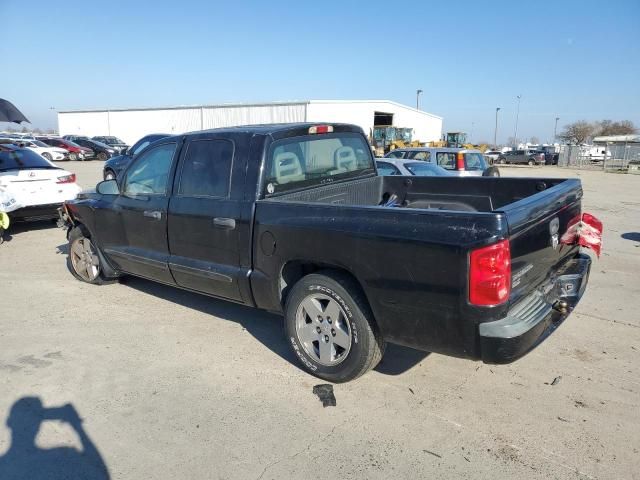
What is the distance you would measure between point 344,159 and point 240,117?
42.3 meters

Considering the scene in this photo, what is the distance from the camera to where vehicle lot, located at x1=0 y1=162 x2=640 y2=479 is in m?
2.80

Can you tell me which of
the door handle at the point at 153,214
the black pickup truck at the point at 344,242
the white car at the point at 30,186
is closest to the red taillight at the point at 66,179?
the white car at the point at 30,186

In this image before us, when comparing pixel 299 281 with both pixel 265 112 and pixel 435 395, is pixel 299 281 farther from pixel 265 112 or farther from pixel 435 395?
pixel 265 112

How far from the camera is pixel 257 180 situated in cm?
387

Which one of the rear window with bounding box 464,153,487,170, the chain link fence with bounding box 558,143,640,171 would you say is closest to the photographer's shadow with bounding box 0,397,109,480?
the rear window with bounding box 464,153,487,170

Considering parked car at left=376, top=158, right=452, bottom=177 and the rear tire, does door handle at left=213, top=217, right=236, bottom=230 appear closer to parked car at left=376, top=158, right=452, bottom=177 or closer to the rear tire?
the rear tire

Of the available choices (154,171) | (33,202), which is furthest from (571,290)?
(33,202)

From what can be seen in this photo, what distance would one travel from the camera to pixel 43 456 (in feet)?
9.45

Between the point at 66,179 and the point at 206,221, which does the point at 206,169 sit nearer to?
the point at 206,221

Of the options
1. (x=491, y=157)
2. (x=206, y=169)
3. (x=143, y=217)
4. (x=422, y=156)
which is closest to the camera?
(x=206, y=169)

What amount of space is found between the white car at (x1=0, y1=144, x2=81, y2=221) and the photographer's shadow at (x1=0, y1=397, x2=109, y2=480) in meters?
5.77

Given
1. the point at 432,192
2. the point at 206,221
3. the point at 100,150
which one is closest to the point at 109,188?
the point at 206,221

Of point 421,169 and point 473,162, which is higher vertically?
point 473,162

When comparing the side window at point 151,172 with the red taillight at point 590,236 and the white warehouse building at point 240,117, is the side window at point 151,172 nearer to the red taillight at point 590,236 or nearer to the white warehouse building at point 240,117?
the red taillight at point 590,236
